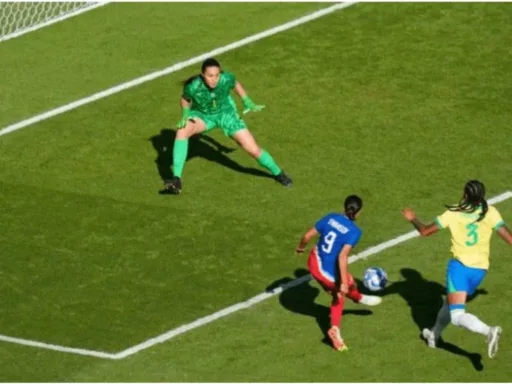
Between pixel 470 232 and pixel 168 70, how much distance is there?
10.7 m

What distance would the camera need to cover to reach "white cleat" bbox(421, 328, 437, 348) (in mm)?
Result: 21156

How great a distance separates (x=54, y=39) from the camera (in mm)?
31906

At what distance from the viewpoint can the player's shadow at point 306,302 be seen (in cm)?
2219

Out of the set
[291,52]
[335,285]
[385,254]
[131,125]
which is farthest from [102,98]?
[335,285]

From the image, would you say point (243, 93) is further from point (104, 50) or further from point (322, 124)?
point (104, 50)

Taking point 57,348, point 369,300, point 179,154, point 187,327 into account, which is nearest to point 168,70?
point 179,154

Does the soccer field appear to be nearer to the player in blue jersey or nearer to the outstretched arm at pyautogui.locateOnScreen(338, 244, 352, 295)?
the player in blue jersey

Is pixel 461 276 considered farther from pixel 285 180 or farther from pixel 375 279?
pixel 285 180

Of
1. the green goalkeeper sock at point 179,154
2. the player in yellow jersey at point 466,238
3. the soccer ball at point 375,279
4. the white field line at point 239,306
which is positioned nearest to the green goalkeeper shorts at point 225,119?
the green goalkeeper sock at point 179,154

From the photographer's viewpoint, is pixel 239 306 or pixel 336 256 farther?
pixel 239 306

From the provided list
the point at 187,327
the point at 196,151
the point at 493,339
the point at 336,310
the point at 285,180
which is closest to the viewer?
the point at 493,339

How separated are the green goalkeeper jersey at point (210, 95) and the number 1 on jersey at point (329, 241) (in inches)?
201

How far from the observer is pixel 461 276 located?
67.8 ft

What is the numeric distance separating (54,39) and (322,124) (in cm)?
617
